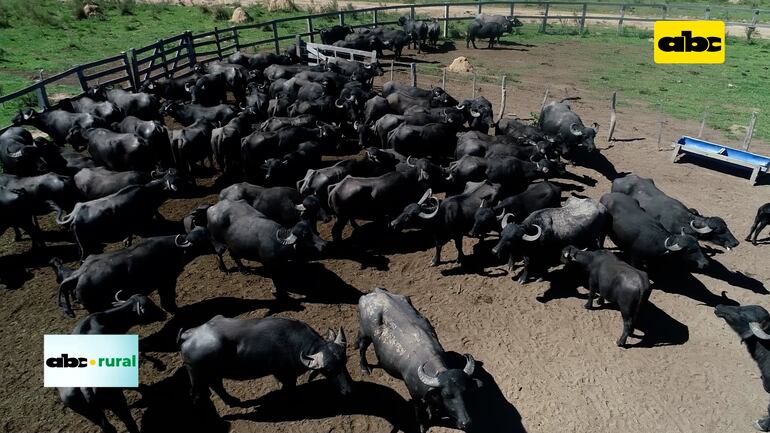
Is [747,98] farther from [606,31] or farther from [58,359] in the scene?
[58,359]

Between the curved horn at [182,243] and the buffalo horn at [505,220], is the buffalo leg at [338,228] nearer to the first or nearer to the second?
the curved horn at [182,243]

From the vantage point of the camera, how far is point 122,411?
23.3 ft

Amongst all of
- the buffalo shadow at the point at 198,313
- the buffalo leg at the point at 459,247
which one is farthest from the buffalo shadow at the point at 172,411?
the buffalo leg at the point at 459,247

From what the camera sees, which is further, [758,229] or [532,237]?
[758,229]

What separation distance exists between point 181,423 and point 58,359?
6.76 ft

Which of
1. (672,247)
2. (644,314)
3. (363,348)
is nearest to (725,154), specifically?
(672,247)

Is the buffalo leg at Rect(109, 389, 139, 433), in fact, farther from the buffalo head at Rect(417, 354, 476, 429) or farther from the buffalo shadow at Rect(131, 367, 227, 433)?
the buffalo head at Rect(417, 354, 476, 429)

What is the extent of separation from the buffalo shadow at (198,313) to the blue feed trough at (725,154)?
1457cm

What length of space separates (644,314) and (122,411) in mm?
9821

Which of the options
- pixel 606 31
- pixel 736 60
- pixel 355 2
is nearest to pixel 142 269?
pixel 736 60

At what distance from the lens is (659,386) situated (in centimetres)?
852

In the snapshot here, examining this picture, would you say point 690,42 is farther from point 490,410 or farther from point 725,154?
point 490,410

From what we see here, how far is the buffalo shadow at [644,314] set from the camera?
9539 mm

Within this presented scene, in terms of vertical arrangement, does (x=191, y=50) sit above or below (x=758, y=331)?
above
